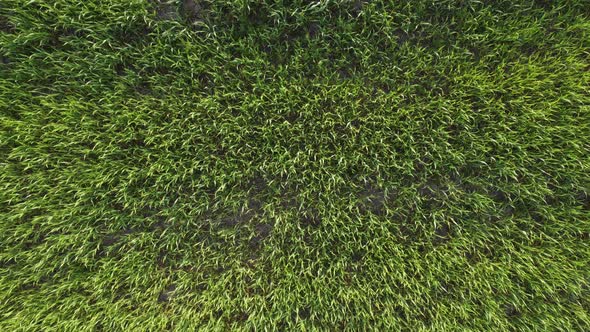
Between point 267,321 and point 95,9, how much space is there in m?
2.13

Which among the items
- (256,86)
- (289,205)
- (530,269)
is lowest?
(530,269)

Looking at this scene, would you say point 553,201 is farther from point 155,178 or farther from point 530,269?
point 155,178

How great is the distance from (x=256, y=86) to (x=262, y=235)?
0.96 metres

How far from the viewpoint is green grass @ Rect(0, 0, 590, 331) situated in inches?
64.0

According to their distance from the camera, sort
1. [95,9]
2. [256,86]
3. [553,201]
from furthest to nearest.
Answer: [553,201], [256,86], [95,9]

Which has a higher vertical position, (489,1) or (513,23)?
(489,1)

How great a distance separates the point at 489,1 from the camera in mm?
1615

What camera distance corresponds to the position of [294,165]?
68.8 inches

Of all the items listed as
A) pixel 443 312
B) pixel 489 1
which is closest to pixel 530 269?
pixel 443 312

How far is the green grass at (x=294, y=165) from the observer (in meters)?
1.63

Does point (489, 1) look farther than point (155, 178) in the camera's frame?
No

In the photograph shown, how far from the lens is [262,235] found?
1856 millimetres

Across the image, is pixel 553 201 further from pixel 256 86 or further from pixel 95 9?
pixel 95 9

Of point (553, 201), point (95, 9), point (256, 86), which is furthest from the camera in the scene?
point (553, 201)
